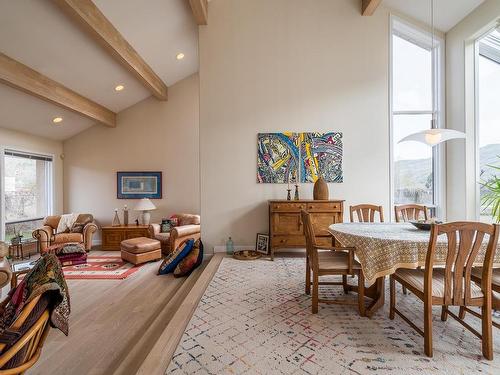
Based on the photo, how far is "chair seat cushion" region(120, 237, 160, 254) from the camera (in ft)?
15.4

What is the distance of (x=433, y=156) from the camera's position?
4391 mm

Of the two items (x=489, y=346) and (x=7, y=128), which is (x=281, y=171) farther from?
(x=7, y=128)

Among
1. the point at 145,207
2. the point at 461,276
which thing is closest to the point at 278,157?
the point at 461,276

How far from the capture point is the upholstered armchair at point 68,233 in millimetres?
5129

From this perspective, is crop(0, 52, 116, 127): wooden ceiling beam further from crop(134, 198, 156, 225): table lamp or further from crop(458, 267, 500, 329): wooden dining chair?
crop(458, 267, 500, 329): wooden dining chair

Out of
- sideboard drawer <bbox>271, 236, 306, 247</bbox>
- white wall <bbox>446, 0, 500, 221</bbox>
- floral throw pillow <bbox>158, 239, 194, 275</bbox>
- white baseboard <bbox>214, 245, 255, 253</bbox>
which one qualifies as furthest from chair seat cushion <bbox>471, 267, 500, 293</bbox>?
floral throw pillow <bbox>158, 239, 194, 275</bbox>

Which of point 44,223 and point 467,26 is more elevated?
point 467,26

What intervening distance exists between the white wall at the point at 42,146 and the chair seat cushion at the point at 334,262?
5.95 m

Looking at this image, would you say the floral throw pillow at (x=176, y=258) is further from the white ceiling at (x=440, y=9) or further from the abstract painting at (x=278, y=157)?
the white ceiling at (x=440, y=9)

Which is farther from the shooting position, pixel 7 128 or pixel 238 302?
pixel 7 128

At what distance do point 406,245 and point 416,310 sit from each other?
0.84 m

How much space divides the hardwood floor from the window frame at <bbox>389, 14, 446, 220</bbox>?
3.66 metres

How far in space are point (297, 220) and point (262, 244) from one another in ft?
2.36

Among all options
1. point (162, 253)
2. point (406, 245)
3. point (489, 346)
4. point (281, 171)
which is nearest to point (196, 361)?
point (406, 245)
